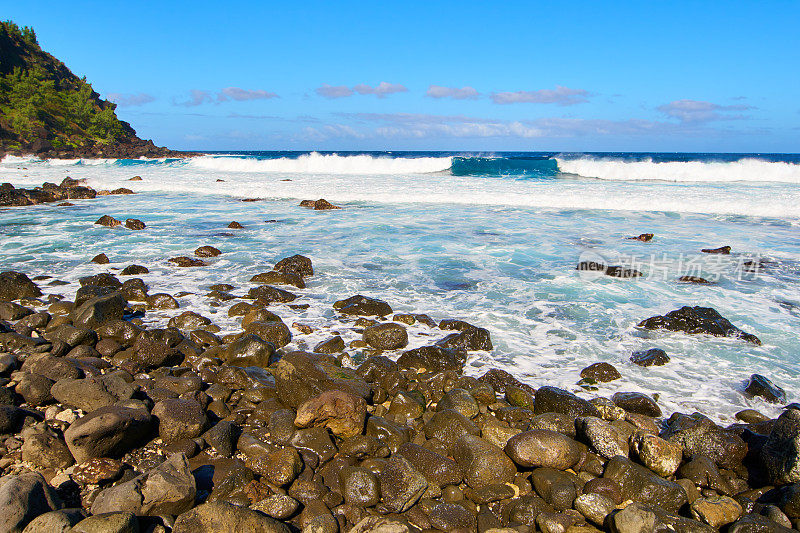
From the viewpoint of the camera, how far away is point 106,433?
3.23 m

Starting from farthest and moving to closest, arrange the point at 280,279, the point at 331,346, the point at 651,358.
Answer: the point at 280,279 < the point at 331,346 < the point at 651,358

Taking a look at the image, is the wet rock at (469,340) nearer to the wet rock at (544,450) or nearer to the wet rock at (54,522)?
the wet rock at (544,450)

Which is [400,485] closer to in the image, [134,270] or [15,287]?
[15,287]

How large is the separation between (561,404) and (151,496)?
10.6 ft

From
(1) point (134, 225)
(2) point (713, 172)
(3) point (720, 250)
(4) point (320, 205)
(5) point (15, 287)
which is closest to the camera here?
(5) point (15, 287)

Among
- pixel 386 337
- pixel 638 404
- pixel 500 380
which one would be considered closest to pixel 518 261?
pixel 386 337

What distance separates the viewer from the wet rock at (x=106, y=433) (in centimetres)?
318

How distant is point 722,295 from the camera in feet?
25.1

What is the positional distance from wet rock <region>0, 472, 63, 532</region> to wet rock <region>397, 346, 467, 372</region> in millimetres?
3172

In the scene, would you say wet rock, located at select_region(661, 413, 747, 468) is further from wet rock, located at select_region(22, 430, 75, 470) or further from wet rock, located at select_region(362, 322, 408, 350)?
wet rock, located at select_region(22, 430, 75, 470)

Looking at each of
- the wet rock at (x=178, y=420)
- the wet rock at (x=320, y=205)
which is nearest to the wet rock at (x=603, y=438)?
the wet rock at (x=178, y=420)

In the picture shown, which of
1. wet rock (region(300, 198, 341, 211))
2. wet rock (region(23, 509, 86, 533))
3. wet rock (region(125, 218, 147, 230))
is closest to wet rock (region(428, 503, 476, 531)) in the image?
wet rock (region(23, 509, 86, 533))

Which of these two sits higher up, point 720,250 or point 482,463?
point 720,250

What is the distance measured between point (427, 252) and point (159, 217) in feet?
33.3
